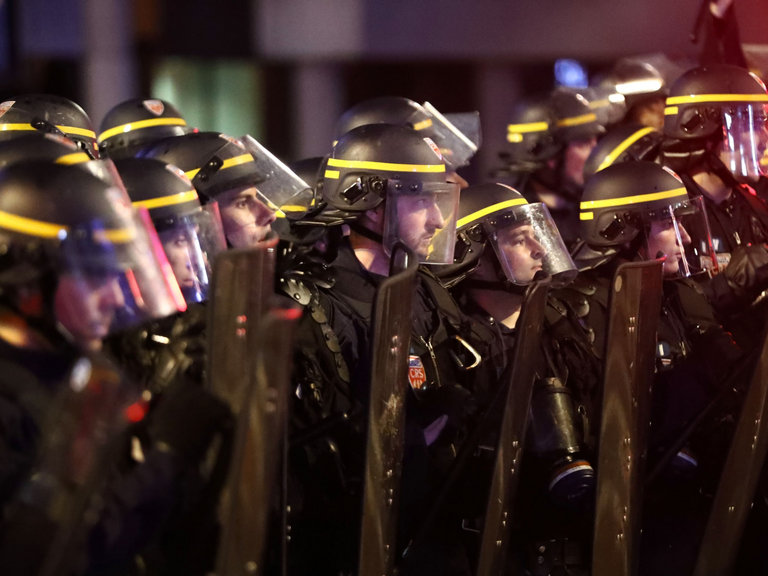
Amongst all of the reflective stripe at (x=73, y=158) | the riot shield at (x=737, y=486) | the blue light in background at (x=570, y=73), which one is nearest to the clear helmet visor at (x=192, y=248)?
the reflective stripe at (x=73, y=158)

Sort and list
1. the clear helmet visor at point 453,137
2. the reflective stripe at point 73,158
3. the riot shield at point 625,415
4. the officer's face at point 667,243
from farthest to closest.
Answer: the clear helmet visor at point 453,137
the officer's face at point 667,243
the riot shield at point 625,415
the reflective stripe at point 73,158

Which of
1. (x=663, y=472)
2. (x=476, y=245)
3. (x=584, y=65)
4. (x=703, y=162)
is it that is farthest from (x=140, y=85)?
(x=663, y=472)

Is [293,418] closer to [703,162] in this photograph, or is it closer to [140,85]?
[703,162]

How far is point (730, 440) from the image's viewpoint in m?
4.57

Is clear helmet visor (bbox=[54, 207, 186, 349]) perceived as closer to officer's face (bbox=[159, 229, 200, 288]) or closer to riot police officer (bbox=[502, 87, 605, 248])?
officer's face (bbox=[159, 229, 200, 288])

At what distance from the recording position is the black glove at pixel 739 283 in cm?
591

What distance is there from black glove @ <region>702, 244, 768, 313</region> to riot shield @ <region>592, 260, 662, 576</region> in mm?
1852

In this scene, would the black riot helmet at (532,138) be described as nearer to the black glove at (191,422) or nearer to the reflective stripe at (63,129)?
the reflective stripe at (63,129)

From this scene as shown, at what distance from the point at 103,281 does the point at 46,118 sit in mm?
3101

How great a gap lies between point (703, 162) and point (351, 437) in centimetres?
321

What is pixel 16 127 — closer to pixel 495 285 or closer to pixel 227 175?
pixel 227 175

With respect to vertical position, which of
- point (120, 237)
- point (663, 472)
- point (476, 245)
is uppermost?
point (120, 237)

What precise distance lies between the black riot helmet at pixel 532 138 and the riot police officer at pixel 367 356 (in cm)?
371

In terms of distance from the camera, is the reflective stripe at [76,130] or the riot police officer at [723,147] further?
the riot police officer at [723,147]
